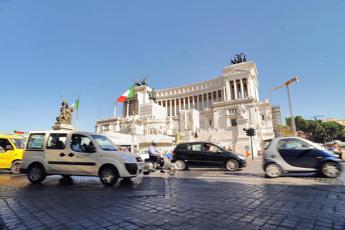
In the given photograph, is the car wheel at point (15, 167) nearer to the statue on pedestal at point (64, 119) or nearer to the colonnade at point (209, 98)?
the statue on pedestal at point (64, 119)

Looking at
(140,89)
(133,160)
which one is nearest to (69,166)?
(133,160)

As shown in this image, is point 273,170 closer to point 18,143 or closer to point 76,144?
point 76,144

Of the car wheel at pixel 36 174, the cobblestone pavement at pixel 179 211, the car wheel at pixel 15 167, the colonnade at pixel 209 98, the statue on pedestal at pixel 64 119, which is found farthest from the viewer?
the colonnade at pixel 209 98

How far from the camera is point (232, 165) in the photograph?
1065 centimetres

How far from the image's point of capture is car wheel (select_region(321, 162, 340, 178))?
24.6ft

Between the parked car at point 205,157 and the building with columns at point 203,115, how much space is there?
76.2 ft

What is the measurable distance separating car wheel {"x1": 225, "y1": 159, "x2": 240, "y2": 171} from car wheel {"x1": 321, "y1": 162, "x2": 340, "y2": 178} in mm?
3808

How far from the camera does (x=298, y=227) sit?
2783mm

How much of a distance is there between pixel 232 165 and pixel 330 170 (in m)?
4.17

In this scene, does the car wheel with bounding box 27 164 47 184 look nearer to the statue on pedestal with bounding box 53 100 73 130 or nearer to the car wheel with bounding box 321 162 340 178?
the car wheel with bounding box 321 162 340 178

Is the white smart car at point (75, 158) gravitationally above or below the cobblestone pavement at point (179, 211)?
above

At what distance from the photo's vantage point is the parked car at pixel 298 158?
758 centimetres

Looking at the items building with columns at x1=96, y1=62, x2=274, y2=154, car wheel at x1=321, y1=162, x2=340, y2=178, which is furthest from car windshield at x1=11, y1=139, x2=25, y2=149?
building with columns at x1=96, y1=62, x2=274, y2=154

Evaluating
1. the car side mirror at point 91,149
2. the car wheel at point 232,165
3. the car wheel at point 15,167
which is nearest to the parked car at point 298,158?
the car wheel at point 232,165
